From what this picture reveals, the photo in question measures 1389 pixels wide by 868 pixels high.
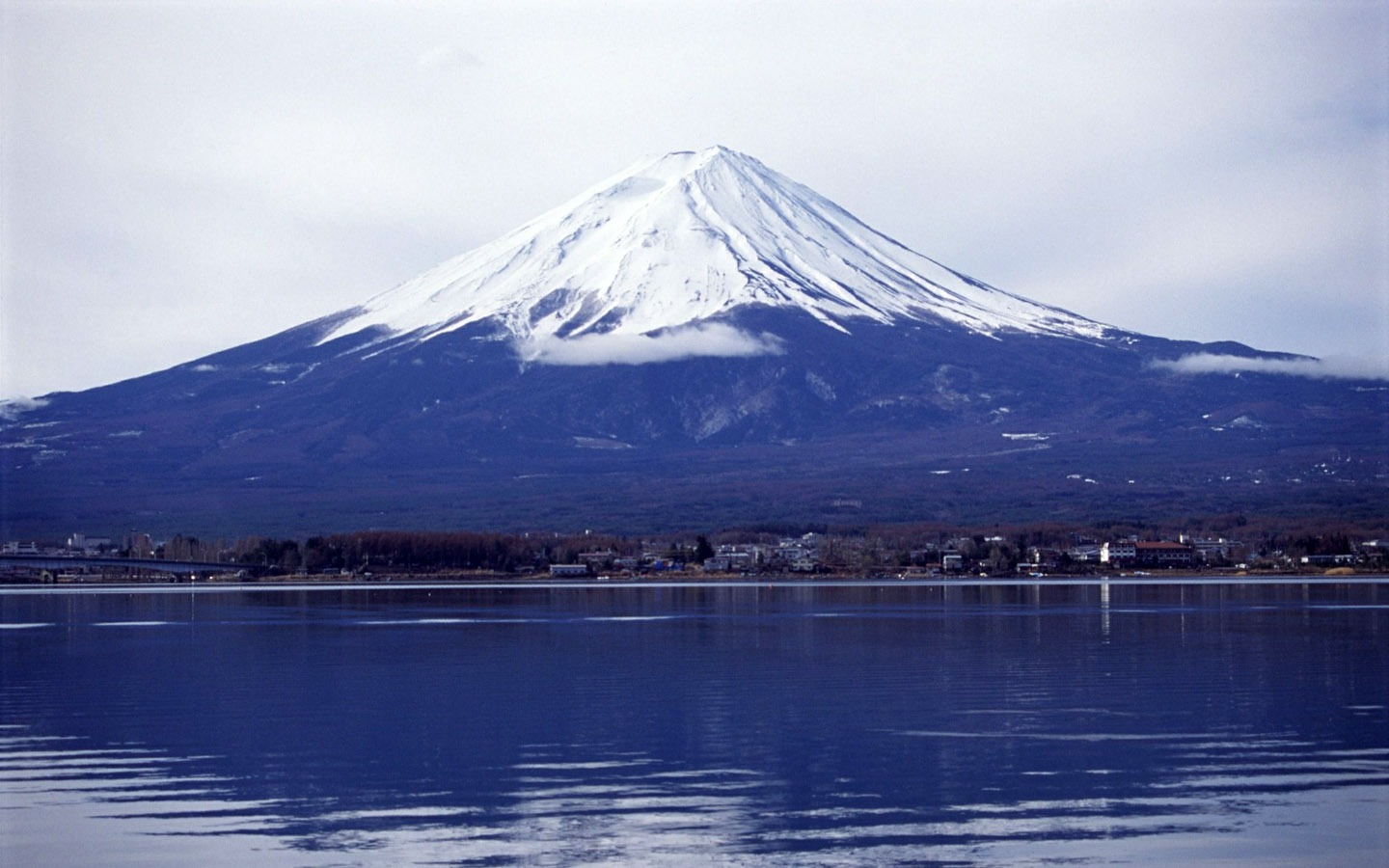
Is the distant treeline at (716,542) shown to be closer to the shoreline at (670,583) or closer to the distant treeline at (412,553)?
the distant treeline at (412,553)

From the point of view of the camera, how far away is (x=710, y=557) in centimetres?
9406

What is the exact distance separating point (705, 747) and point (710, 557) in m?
74.0

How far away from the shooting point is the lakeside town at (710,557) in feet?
288

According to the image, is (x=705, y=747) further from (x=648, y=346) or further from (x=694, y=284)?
(x=694, y=284)

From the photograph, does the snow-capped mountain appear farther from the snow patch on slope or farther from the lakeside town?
the lakeside town

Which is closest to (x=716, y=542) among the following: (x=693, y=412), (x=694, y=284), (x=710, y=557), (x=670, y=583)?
(x=710, y=557)

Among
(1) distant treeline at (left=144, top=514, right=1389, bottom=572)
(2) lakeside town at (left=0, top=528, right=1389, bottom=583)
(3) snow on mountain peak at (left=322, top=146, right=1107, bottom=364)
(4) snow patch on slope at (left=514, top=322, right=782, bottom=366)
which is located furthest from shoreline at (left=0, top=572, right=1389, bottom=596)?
(3) snow on mountain peak at (left=322, top=146, right=1107, bottom=364)

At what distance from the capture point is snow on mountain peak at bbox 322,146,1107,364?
570 feet

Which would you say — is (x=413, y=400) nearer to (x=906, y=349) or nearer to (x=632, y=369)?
(x=632, y=369)

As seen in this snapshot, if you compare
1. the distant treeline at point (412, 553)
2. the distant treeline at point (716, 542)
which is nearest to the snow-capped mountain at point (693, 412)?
the distant treeline at point (716, 542)

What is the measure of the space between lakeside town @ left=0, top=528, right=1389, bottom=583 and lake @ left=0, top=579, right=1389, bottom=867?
48.9 m

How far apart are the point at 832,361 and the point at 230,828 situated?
151040mm

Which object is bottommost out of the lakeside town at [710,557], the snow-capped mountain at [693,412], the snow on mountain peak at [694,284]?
the lakeside town at [710,557]

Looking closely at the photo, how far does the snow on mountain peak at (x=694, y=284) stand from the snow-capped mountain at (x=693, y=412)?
411 mm
